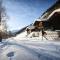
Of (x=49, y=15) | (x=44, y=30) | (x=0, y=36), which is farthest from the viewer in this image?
(x=49, y=15)

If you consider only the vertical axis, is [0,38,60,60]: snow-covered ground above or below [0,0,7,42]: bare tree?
below

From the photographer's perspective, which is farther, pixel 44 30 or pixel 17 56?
pixel 44 30

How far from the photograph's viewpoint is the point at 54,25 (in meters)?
6.01

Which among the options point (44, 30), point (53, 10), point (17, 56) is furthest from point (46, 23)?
point (17, 56)

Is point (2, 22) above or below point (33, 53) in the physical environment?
above

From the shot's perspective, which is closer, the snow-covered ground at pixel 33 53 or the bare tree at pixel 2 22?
Result: the snow-covered ground at pixel 33 53

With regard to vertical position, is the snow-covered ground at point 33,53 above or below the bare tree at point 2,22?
below

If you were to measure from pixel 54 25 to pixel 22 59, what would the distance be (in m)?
3.93

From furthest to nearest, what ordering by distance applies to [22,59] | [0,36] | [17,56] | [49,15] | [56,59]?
1. [49,15]
2. [0,36]
3. [17,56]
4. [22,59]
5. [56,59]

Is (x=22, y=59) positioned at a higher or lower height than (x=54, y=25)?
lower

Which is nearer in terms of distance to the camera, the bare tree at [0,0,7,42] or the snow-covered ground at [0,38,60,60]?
the snow-covered ground at [0,38,60,60]

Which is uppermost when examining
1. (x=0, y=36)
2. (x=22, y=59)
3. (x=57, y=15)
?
(x=57, y=15)

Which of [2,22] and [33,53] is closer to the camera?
[33,53]

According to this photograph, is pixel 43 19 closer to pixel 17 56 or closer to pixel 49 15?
pixel 49 15
